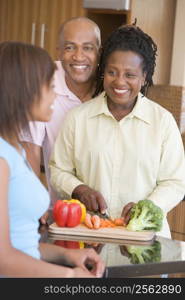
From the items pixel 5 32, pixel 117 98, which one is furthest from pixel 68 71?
pixel 5 32

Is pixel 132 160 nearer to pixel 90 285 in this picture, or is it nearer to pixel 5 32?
pixel 90 285

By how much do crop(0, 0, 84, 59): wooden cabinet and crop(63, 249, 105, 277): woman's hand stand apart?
299cm

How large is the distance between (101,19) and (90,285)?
10.2 feet

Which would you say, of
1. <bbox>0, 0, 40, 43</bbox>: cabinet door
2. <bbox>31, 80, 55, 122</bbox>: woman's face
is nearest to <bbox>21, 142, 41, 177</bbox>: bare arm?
<bbox>31, 80, 55, 122</bbox>: woman's face

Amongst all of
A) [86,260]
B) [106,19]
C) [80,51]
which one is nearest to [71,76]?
[80,51]

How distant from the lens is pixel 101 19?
4352mm

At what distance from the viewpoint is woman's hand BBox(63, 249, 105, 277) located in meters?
1.58

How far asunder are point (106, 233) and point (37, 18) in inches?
117

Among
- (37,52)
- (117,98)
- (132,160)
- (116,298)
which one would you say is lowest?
(116,298)

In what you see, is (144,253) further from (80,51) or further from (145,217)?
(80,51)

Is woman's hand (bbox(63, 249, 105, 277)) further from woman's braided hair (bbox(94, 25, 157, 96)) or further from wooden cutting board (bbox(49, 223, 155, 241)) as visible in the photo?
woman's braided hair (bbox(94, 25, 157, 96))

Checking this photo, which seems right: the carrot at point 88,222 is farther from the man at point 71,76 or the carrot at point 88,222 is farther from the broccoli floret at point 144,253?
the man at point 71,76

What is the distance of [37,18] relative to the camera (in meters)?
4.58

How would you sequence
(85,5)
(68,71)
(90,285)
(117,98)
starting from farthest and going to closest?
(85,5) → (68,71) → (117,98) → (90,285)
